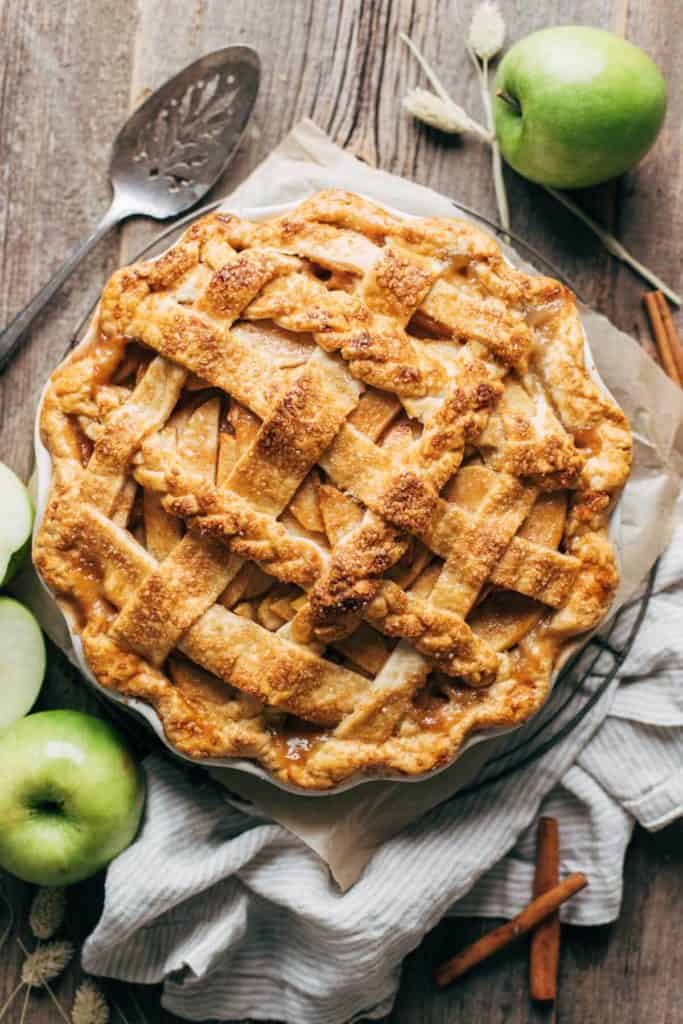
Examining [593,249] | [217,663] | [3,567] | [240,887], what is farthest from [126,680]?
[593,249]

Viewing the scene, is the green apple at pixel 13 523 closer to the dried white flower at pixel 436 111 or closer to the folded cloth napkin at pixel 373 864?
the folded cloth napkin at pixel 373 864

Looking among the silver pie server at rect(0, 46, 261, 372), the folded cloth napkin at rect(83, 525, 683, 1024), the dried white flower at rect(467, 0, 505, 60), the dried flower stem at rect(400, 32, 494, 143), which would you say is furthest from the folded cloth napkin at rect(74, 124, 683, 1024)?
the dried white flower at rect(467, 0, 505, 60)

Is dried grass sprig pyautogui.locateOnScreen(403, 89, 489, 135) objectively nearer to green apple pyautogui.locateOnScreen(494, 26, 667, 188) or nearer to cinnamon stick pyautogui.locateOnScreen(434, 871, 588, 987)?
green apple pyautogui.locateOnScreen(494, 26, 667, 188)

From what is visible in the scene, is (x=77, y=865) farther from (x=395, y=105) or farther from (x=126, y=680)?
(x=395, y=105)

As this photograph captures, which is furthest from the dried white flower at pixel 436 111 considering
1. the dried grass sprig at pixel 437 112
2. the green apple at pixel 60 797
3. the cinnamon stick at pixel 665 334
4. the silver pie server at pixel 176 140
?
the green apple at pixel 60 797

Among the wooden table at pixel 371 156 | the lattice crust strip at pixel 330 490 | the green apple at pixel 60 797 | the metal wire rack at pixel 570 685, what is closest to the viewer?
the lattice crust strip at pixel 330 490

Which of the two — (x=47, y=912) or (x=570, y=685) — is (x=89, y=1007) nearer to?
(x=47, y=912)
